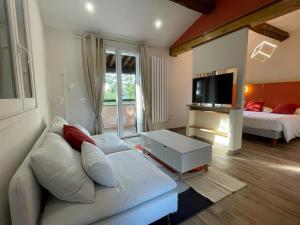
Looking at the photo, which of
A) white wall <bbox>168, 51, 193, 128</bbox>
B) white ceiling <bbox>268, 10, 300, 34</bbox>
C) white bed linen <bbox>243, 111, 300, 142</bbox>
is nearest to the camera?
white bed linen <bbox>243, 111, 300, 142</bbox>

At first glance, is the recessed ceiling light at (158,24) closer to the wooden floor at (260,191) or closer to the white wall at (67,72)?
the white wall at (67,72)

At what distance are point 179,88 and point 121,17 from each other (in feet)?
9.14

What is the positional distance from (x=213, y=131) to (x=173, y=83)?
2154 mm

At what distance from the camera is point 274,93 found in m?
5.08

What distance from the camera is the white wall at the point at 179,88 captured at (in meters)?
5.11

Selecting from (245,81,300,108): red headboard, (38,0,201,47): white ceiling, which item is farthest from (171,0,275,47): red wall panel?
(245,81,300,108): red headboard

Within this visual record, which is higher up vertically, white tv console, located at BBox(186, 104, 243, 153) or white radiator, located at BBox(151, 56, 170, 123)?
white radiator, located at BBox(151, 56, 170, 123)

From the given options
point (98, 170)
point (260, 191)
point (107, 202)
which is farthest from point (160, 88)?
point (107, 202)

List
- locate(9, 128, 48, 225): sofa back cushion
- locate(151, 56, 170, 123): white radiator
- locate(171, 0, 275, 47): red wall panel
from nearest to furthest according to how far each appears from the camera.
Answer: locate(9, 128, 48, 225): sofa back cushion < locate(171, 0, 275, 47): red wall panel < locate(151, 56, 170, 123): white radiator

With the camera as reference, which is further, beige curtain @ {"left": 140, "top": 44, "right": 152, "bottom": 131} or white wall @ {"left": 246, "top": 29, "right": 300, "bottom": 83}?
white wall @ {"left": 246, "top": 29, "right": 300, "bottom": 83}

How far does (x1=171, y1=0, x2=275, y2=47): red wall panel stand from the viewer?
2.80m

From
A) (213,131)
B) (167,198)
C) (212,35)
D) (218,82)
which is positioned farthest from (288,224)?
(212,35)

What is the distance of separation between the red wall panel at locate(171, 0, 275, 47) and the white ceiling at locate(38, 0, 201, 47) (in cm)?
24

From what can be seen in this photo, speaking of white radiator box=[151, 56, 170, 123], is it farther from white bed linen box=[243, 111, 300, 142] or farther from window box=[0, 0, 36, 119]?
window box=[0, 0, 36, 119]
